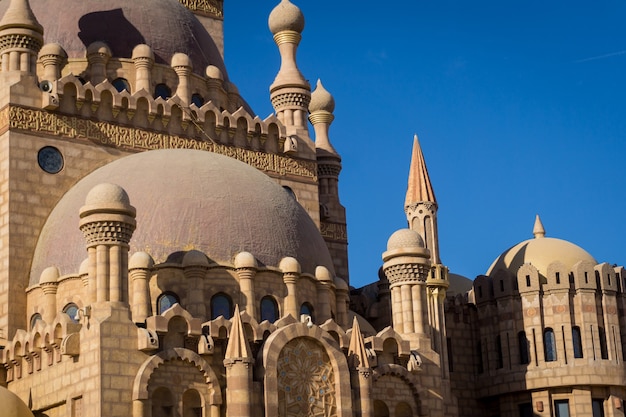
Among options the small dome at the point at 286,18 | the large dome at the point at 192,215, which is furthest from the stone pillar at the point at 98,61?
the small dome at the point at 286,18

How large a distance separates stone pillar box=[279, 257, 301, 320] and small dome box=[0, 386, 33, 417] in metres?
5.84

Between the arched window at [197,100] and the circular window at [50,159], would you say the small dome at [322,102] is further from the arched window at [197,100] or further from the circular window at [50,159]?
the circular window at [50,159]

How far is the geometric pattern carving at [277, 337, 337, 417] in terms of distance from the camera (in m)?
27.2

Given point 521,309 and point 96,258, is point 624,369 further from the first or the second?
point 96,258

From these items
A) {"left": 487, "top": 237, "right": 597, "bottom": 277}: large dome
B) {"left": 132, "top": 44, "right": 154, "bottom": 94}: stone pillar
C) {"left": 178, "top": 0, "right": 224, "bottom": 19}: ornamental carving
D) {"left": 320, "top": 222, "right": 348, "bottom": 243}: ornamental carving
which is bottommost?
{"left": 487, "top": 237, "right": 597, "bottom": 277}: large dome

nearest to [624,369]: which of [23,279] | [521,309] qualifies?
[521,309]

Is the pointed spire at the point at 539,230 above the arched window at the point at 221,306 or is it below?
above

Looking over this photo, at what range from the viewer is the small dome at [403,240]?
3064 centimetres

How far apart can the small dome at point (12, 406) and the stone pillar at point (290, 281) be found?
230 inches

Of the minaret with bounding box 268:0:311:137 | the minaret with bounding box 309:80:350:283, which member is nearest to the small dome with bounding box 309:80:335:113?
the minaret with bounding box 309:80:350:283

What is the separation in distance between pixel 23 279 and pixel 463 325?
11571mm

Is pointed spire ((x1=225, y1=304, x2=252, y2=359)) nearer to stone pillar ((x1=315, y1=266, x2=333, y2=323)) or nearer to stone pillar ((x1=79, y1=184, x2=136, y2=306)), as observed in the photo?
stone pillar ((x1=79, y1=184, x2=136, y2=306))

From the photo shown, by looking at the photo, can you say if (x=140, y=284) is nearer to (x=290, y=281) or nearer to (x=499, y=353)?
(x=290, y=281)

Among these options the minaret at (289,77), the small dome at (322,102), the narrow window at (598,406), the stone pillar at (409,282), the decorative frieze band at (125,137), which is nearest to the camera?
the stone pillar at (409,282)
